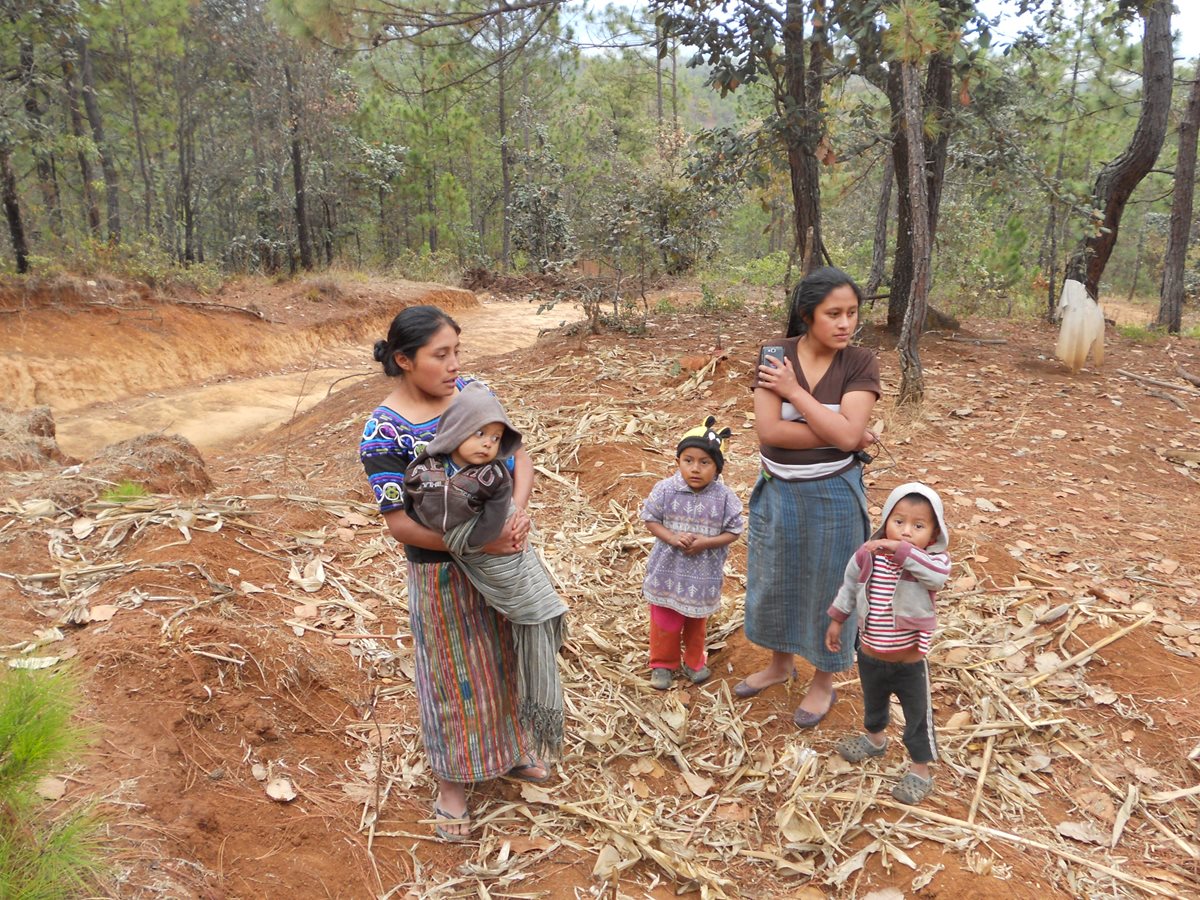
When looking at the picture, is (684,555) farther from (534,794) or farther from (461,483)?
(461,483)

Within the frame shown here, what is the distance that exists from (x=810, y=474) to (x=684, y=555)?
0.63 meters

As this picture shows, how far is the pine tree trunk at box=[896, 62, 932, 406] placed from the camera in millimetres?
5637

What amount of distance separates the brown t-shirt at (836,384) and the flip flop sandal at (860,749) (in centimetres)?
99

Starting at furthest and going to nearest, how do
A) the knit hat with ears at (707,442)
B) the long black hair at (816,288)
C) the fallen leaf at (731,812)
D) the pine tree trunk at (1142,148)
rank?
the pine tree trunk at (1142,148) → the knit hat with ears at (707,442) → the fallen leaf at (731,812) → the long black hair at (816,288)

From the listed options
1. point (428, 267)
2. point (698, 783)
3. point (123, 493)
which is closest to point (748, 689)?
point (698, 783)

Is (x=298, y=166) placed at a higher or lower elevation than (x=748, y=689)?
higher

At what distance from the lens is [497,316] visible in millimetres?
17000

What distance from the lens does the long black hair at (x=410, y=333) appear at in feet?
6.86

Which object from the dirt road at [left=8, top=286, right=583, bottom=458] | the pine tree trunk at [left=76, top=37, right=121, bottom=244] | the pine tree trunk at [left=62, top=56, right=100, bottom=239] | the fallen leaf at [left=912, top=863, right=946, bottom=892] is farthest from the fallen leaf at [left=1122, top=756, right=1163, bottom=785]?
the pine tree trunk at [left=62, top=56, right=100, bottom=239]

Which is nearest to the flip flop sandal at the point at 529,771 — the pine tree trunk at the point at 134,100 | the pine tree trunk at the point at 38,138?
the pine tree trunk at the point at 38,138

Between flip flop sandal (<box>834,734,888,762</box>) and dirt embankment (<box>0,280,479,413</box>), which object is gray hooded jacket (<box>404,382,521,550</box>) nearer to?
flip flop sandal (<box>834,734,888,762</box>)

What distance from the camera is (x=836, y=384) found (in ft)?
8.36

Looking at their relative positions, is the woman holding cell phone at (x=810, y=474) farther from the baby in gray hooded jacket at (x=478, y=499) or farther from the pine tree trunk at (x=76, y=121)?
the pine tree trunk at (x=76, y=121)

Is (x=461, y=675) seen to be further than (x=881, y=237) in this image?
No
